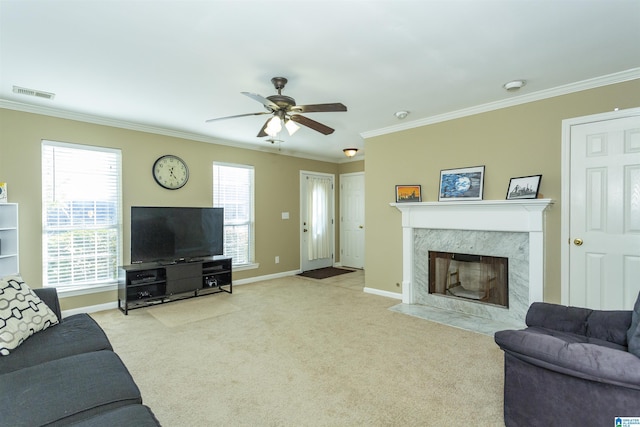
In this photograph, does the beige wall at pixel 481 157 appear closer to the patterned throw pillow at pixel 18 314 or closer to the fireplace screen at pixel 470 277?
the fireplace screen at pixel 470 277

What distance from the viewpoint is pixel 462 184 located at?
12.9ft

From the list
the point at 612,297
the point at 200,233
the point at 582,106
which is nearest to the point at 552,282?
the point at 612,297

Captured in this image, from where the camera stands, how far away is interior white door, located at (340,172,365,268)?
7.03 meters

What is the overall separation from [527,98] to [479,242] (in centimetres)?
166

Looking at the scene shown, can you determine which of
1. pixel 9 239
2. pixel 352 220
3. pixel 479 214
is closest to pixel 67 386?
pixel 9 239

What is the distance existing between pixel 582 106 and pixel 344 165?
4.66 m

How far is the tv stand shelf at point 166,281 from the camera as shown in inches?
161

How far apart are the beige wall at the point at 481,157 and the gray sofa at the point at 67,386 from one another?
3.63 meters

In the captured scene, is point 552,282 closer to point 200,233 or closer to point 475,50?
point 475,50

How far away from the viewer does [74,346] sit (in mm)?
1904

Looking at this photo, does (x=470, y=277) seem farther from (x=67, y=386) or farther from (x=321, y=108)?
(x=67, y=386)

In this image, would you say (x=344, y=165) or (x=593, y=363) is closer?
(x=593, y=363)

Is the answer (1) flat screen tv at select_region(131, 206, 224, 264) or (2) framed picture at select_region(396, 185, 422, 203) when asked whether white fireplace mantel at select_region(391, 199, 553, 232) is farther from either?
(1) flat screen tv at select_region(131, 206, 224, 264)

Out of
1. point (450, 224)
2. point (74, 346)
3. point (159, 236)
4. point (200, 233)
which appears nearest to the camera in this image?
point (74, 346)
